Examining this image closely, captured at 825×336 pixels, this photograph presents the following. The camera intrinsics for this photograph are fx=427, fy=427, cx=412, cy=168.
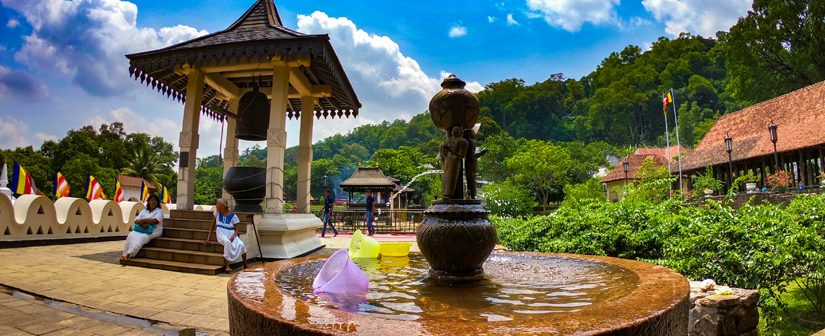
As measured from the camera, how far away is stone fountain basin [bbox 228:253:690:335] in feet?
5.55

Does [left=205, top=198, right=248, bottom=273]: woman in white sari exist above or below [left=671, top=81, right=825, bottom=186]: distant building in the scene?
below

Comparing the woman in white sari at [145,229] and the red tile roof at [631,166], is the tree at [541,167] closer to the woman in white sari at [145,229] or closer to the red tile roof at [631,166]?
the red tile roof at [631,166]

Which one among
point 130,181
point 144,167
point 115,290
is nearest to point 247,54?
point 115,290

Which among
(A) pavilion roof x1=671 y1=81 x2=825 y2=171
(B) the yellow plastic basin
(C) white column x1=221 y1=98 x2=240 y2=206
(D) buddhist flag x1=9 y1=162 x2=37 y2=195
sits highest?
(A) pavilion roof x1=671 y1=81 x2=825 y2=171

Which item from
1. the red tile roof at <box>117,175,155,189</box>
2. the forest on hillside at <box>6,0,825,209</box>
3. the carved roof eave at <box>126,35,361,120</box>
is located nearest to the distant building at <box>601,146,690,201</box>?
the forest on hillside at <box>6,0,825,209</box>

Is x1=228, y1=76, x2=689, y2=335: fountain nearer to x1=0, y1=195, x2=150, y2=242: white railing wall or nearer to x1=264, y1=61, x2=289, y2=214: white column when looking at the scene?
x1=264, y1=61, x2=289, y2=214: white column

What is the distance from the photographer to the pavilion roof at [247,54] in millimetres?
8719

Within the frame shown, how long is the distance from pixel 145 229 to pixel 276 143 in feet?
9.60

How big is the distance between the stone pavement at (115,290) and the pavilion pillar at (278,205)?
1910mm

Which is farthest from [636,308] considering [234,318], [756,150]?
[756,150]

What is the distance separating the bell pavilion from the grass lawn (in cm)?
771

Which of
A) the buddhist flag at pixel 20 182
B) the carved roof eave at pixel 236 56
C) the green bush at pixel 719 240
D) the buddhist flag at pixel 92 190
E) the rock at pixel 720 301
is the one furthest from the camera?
the buddhist flag at pixel 92 190

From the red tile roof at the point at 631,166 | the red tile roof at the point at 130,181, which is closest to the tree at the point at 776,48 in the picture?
the red tile roof at the point at 631,166

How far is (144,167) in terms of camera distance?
48.5 meters
